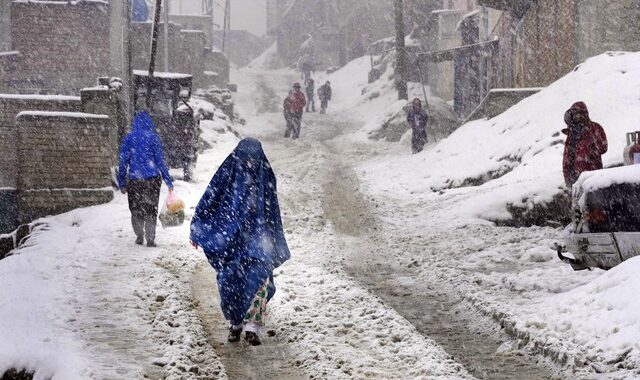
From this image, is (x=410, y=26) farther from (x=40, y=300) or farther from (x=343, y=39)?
(x=40, y=300)

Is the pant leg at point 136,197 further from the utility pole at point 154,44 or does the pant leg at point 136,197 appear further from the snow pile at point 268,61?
the snow pile at point 268,61

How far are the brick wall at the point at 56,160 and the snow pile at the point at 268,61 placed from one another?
5381 cm

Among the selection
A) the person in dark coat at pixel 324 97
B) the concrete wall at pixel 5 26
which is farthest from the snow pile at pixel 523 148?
the person in dark coat at pixel 324 97

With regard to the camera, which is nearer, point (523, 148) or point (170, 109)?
point (523, 148)

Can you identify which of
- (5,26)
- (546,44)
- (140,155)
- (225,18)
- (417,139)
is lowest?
(417,139)

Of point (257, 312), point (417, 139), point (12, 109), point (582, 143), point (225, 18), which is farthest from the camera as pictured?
point (225, 18)

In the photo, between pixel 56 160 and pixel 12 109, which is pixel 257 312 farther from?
pixel 12 109

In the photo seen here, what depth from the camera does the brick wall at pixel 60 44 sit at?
24469 mm

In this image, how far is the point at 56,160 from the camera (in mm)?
13203

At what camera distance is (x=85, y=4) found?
24.4 meters

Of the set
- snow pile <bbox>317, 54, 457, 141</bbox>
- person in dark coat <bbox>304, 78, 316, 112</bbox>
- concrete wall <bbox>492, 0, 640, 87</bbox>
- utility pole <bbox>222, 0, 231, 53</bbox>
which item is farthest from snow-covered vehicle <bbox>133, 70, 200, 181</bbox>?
A: utility pole <bbox>222, 0, 231, 53</bbox>

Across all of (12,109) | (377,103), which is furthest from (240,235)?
(377,103)

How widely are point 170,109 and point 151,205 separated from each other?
741cm

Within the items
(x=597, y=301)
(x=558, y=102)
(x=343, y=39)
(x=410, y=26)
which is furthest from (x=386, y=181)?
(x=343, y=39)
